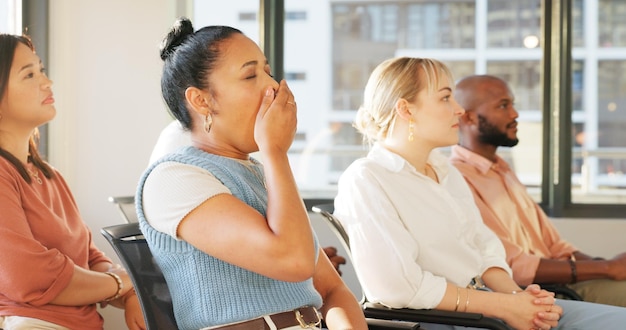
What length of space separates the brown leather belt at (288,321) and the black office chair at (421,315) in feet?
1.91

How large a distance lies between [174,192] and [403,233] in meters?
0.95

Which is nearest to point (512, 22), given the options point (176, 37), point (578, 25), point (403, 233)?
point (578, 25)

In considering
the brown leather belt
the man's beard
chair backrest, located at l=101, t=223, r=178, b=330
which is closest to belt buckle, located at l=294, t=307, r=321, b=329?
the brown leather belt

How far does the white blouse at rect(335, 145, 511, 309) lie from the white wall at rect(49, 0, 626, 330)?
1.84 meters

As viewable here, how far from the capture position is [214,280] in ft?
5.35

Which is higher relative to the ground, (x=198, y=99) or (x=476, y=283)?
(x=198, y=99)

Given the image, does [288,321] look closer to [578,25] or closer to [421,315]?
[421,315]

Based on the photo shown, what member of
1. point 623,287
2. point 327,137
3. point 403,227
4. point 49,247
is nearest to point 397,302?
point 403,227

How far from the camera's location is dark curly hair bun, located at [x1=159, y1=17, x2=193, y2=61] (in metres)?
1.78

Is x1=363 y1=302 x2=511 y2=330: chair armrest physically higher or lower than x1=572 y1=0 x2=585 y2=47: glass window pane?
lower

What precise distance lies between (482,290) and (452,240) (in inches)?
7.2

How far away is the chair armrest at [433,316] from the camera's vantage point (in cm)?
216

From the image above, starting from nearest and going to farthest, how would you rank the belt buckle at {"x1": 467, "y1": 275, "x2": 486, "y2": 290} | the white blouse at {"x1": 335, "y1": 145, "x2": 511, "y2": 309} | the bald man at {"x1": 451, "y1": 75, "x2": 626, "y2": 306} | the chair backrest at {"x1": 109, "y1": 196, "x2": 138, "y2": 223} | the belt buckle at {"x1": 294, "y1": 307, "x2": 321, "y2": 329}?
the belt buckle at {"x1": 294, "y1": 307, "x2": 321, "y2": 329}, the white blouse at {"x1": 335, "y1": 145, "x2": 511, "y2": 309}, the belt buckle at {"x1": 467, "y1": 275, "x2": 486, "y2": 290}, the chair backrest at {"x1": 109, "y1": 196, "x2": 138, "y2": 223}, the bald man at {"x1": 451, "y1": 75, "x2": 626, "y2": 306}

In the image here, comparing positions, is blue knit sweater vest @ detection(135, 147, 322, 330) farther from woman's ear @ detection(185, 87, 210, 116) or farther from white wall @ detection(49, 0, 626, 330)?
white wall @ detection(49, 0, 626, 330)
